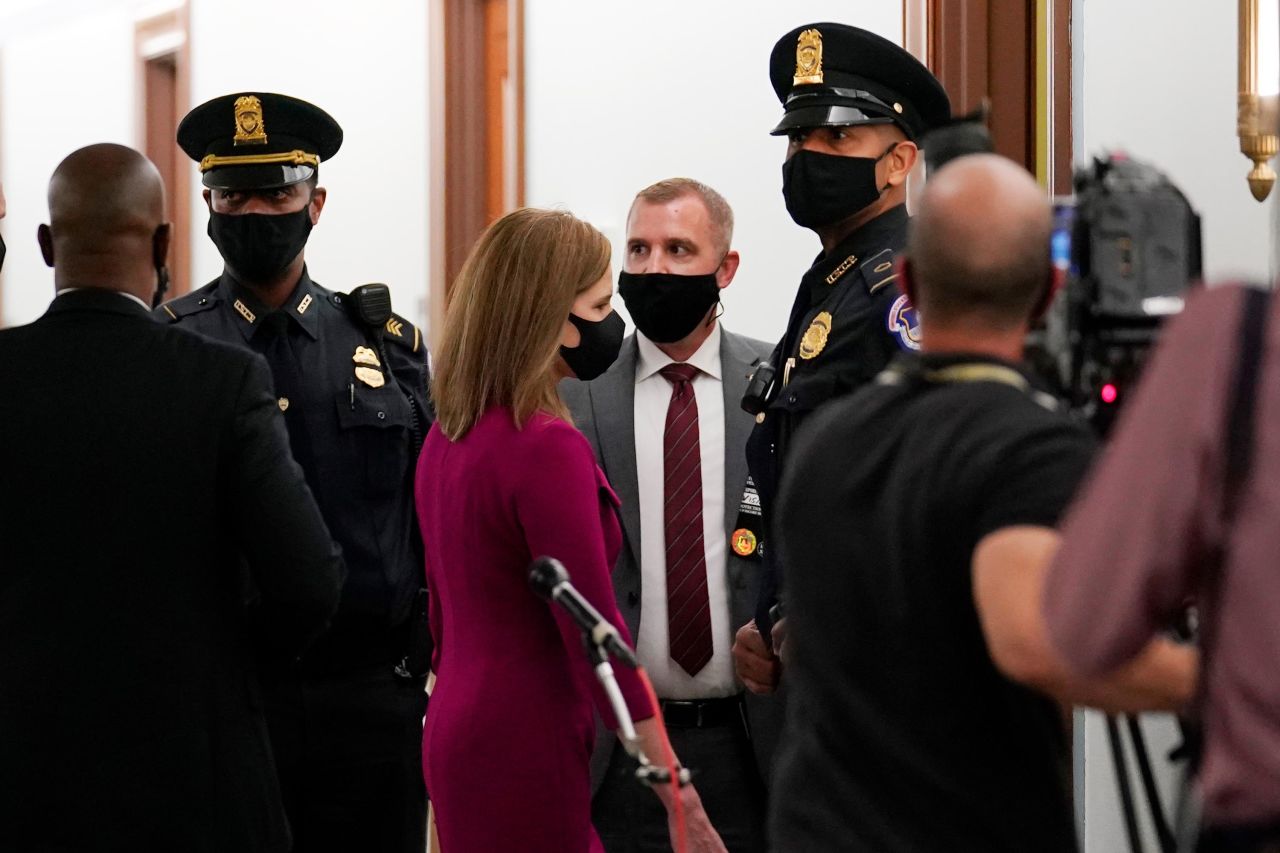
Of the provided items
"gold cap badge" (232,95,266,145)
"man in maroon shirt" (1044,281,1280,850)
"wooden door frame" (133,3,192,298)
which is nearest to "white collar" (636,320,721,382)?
"gold cap badge" (232,95,266,145)

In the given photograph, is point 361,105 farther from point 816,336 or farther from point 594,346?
point 816,336

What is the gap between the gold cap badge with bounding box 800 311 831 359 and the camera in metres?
2.37

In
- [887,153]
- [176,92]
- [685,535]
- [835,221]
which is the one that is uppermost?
[176,92]

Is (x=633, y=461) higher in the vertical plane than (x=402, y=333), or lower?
lower

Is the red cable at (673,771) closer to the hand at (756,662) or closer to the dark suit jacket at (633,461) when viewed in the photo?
the hand at (756,662)

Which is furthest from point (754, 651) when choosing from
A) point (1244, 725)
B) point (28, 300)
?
point (28, 300)

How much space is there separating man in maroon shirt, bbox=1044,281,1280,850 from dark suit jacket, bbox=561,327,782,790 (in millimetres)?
1673

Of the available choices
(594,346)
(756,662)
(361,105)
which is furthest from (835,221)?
(361,105)

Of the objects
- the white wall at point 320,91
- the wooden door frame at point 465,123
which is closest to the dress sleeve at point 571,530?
the wooden door frame at point 465,123

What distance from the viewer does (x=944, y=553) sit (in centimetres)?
134

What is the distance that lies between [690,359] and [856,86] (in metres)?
0.62

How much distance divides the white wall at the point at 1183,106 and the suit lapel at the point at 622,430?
0.90 m

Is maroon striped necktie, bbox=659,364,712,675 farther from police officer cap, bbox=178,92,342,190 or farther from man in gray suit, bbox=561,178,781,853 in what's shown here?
police officer cap, bbox=178,92,342,190

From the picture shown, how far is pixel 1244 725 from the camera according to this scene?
103 centimetres
